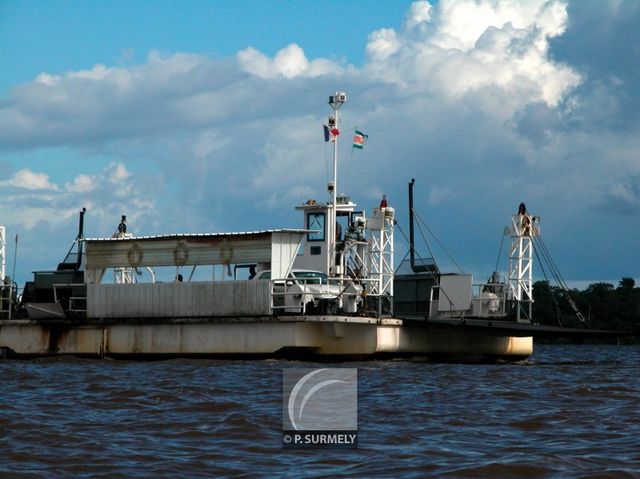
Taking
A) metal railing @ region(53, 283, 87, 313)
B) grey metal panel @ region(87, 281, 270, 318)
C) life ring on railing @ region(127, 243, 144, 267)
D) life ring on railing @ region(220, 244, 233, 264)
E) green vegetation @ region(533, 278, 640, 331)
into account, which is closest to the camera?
grey metal panel @ region(87, 281, 270, 318)

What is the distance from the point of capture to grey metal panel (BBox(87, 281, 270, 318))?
37219mm

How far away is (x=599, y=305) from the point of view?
13088 cm

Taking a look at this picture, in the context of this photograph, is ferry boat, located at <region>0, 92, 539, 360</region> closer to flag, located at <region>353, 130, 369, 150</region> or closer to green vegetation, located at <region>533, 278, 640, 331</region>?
flag, located at <region>353, 130, 369, 150</region>

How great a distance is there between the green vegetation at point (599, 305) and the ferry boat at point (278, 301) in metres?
72.1

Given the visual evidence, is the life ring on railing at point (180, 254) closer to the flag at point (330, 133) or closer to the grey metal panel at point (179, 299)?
the grey metal panel at point (179, 299)

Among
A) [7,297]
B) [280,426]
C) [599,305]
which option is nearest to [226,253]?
[7,297]

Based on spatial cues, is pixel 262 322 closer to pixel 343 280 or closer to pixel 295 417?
pixel 343 280

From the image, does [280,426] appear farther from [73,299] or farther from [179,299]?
[73,299]

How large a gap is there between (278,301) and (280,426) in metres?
17.4

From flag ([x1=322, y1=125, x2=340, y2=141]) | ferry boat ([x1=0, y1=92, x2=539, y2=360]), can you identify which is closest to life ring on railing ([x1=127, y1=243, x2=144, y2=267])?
ferry boat ([x1=0, y1=92, x2=539, y2=360])

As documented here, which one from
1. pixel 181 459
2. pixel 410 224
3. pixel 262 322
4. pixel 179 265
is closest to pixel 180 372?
pixel 262 322

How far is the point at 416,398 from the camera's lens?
25188 millimetres

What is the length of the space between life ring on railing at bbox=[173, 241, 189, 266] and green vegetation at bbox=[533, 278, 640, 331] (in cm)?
7808

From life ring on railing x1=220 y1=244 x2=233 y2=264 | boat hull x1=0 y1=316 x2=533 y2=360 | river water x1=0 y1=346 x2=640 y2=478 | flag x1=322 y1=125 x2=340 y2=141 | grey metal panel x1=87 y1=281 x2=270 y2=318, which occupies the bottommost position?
river water x1=0 y1=346 x2=640 y2=478
